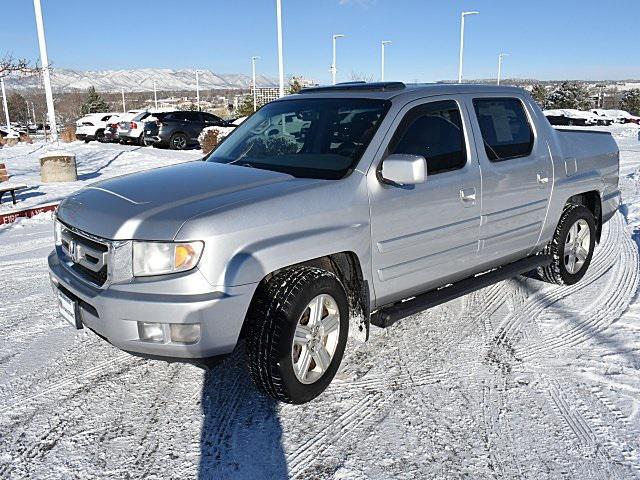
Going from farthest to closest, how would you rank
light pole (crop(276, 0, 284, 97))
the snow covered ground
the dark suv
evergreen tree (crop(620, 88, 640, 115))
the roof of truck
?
evergreen tree (crop(620, 88, 640, 115))
light pole (crop(276, 0, 284, 97))
the dark suv
the roof of truck
the snow covered ground

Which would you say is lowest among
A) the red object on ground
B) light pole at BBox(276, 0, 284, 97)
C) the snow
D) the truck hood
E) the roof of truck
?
the snow

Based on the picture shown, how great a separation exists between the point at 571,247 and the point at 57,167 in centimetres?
1170

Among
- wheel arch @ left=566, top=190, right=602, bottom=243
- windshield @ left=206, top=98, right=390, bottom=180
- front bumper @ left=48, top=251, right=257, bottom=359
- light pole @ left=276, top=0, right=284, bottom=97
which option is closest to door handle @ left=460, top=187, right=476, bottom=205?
windshield @ left=206, top=98, right=390, bottom=180

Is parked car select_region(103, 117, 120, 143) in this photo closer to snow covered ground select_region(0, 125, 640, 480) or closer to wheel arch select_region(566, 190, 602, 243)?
snow covered ground select_region(0, 125, 640, 480)

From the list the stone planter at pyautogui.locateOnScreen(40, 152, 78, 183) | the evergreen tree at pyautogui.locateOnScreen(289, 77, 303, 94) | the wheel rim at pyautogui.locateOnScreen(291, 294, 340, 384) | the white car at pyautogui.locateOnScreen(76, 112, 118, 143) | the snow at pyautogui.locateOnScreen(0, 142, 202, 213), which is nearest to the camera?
the wheel rim at pyautogui.locateOnScreen(291, 294, 340, 384)

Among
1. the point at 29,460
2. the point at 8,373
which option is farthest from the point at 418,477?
the point at 8,373

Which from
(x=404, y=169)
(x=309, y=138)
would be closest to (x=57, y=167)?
(x=309, y=138)

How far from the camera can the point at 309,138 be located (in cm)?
414

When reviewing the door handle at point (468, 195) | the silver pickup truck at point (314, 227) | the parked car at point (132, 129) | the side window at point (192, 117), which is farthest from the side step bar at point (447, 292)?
the parked car at point (132, 129)

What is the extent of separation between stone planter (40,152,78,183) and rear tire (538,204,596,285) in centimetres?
1140

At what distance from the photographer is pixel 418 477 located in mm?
2756

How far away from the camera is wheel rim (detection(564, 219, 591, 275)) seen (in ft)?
18.2

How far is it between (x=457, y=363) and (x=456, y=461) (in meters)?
1.14

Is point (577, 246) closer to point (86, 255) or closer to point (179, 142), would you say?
point (86, 255)
